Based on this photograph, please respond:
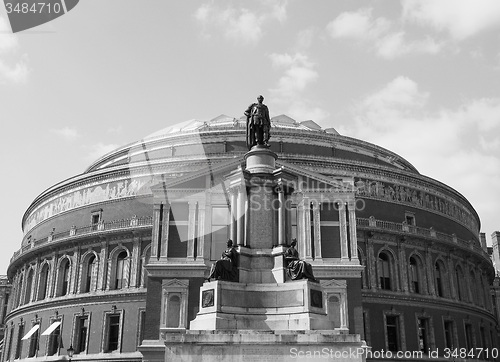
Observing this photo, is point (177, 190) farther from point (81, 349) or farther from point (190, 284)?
point (81, 349)

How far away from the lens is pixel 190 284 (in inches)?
1436

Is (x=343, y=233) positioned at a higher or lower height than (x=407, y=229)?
lower

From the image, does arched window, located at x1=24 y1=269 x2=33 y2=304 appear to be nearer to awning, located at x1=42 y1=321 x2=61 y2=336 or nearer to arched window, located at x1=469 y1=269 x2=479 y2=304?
awning, located at x1=42 y1=321 x2=61 y2=336

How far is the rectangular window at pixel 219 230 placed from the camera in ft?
125

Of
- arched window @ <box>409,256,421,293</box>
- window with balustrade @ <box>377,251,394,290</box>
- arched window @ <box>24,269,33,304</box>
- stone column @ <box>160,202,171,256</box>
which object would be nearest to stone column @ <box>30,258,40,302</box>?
arched window @ <box>24,269,33,304</box>

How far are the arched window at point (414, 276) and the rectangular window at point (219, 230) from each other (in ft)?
56.2

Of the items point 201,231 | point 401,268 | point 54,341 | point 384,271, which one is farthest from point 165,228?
point 401,268

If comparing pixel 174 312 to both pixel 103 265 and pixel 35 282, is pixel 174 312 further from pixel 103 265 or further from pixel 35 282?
pixel 35 282

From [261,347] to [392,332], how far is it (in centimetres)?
3227

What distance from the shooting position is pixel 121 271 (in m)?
44.4

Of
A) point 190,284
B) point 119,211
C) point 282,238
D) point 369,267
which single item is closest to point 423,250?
point 369,267

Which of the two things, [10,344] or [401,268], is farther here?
[10,344]

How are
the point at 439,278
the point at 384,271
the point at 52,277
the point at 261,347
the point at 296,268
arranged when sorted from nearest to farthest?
the point at 261,347 < the point at 296,268 < the point at 384,271 < the point at 52,277 < the point at 439,278

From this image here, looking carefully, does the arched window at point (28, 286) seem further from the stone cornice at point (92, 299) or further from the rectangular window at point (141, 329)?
the rectangular window at point (141, 329)
